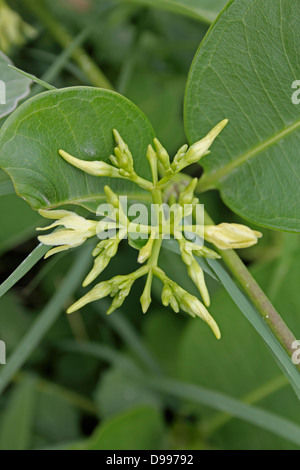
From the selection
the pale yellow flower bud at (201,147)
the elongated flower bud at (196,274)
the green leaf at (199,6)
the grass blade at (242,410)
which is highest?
the green leaf at (199,6)

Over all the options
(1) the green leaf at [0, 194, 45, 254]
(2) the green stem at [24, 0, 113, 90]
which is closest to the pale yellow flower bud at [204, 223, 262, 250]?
(1) the green leaf at [0, 194, 45, 254]

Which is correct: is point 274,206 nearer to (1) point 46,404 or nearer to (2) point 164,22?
(1) point 46,404

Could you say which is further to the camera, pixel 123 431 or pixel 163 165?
pixel 123 431

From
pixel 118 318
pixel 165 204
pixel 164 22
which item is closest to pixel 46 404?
pixel 118 318

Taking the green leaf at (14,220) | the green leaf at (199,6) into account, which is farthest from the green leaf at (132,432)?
the green leaf at (199,6)

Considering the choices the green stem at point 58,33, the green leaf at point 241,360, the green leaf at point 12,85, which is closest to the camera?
the green leaf at point 12,85

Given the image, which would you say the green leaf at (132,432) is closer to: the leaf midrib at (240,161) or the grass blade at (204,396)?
the grass blade at (204,396)
